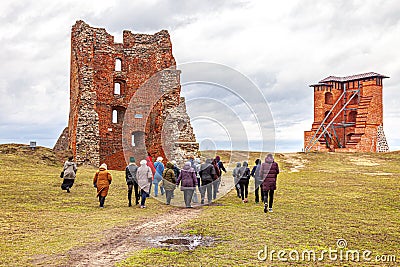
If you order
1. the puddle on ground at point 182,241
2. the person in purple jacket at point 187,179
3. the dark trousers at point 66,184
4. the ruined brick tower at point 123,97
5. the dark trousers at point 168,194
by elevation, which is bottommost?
the puddle on ground at point 182,241

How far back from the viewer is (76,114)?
26.8m

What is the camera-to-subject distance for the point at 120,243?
8.31 meters

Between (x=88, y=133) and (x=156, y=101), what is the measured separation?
522cm

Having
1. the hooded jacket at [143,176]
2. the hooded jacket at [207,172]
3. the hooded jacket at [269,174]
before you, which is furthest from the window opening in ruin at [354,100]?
the hooded jacket at [143,176]

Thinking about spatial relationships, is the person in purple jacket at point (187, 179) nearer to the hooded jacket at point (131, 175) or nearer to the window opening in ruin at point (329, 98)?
the hooded jacket at point (131, 175)

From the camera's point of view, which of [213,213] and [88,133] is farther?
[88,133]

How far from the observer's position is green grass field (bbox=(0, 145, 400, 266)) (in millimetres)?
7348

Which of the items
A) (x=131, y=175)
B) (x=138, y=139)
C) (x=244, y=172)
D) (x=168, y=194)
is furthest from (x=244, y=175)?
(x=138, y=139)

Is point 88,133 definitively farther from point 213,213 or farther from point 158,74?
point 213,213

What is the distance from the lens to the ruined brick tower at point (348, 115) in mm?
49625

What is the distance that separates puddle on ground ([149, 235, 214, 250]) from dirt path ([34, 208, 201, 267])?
24 cm

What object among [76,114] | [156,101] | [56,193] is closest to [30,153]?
[76,114]

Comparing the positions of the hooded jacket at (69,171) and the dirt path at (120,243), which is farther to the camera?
the hooded jacket at (69,171)

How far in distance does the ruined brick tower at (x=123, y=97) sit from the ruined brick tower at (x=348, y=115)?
2932cm
